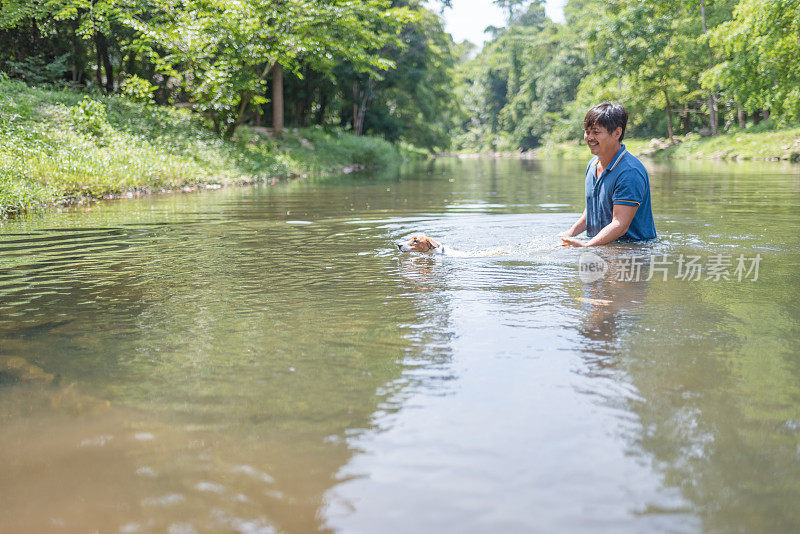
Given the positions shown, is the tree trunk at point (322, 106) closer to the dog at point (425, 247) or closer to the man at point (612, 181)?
the dog at point (425, 247)

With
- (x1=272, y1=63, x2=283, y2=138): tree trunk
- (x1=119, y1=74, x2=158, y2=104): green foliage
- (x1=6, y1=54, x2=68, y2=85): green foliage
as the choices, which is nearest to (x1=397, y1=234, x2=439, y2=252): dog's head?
(x1=119, y1=74, x2=158, y2=104): green foliage

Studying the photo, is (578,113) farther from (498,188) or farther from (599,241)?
(599,241)

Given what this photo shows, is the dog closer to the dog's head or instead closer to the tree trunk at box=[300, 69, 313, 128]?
the dog's head

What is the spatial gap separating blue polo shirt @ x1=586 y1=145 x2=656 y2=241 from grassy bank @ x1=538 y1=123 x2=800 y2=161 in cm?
2155

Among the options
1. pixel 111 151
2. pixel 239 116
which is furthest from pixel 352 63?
pixel 111 151

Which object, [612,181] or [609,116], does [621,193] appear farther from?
[609,116]

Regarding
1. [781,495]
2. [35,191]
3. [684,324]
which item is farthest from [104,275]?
[35,191]

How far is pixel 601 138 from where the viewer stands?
536 cm

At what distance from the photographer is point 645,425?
92.5 inches

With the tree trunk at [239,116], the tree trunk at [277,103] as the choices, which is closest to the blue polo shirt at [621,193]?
the tree trunk at [239,116]

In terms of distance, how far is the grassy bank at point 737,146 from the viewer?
25719 mm

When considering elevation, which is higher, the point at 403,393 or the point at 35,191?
the point at 35,191

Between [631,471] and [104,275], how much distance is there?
4.59m

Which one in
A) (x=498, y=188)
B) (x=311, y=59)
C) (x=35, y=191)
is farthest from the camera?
(x=311, y=59)
